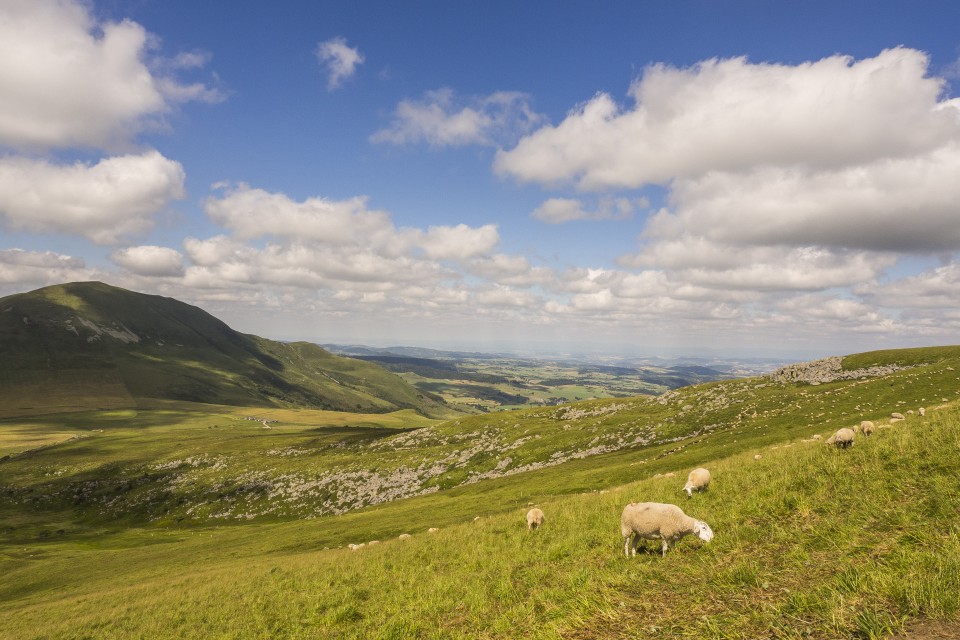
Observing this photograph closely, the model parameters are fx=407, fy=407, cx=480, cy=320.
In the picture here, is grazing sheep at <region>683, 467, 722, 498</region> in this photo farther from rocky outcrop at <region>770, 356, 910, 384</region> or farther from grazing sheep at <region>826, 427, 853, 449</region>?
rocky outcrop at <region>770, 356, 910, 384</region>

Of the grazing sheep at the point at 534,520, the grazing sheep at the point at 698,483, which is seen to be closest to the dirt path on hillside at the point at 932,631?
the grazing sheep at the point at 698,483

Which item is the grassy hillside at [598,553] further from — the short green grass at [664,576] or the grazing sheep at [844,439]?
the grazing sheep at [844,439]

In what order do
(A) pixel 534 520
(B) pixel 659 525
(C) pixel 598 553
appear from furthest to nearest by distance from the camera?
(A) pixel 534 520
(C) pixel 598 553
(B) pixel 659 525

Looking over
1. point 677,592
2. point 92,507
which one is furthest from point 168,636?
point 92,507

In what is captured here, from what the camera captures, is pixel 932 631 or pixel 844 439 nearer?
pixel 932 631

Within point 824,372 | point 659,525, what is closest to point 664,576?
point 659,525

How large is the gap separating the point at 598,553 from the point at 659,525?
2911mm

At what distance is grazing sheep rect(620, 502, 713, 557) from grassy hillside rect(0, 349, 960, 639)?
20.0 inches

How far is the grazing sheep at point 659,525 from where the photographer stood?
1353 centimetres

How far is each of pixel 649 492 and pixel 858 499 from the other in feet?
41.3

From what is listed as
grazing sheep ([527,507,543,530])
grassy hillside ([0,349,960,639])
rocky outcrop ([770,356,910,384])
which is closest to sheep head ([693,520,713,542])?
grassy hillside ([0,349,960,639])

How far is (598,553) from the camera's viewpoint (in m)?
15.5

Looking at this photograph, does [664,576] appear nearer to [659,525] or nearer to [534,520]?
[659,525]

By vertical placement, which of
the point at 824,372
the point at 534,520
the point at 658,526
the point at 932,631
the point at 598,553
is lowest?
the point at 534,520
